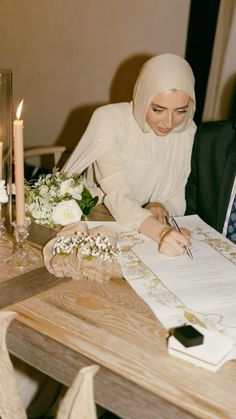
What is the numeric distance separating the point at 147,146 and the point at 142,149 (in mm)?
25

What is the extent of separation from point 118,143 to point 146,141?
11 centimetres

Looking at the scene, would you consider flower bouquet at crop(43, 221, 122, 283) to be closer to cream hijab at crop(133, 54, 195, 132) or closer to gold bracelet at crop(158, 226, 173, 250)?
gold bracelet at crop(158, 226, 173, 250)

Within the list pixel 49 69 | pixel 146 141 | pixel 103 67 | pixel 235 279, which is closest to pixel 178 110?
pixel 146 141

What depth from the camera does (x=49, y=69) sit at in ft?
15.0

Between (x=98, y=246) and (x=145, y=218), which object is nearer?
(x=98, y=246)

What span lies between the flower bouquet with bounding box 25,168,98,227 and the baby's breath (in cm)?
26

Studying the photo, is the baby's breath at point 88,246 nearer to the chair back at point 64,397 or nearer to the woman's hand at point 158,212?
the chair back at point 64,397

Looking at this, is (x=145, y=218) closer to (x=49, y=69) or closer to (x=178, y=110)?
(x=178, y=110)

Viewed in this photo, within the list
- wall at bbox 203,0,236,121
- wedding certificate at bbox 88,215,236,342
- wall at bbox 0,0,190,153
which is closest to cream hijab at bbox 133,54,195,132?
wedding certificate at bbox 88,215,236,342

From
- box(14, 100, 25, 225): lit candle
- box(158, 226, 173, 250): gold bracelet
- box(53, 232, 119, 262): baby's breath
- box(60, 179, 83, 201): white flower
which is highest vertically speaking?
box(14, 100, 25, 225): lit candle

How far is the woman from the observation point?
66.8 inches

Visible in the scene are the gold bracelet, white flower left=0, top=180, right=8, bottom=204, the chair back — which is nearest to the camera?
the chair back

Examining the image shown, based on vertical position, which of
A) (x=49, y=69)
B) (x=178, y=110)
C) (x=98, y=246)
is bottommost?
(x=49, y=69)

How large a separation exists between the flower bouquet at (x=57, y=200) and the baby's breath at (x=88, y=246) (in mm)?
262
